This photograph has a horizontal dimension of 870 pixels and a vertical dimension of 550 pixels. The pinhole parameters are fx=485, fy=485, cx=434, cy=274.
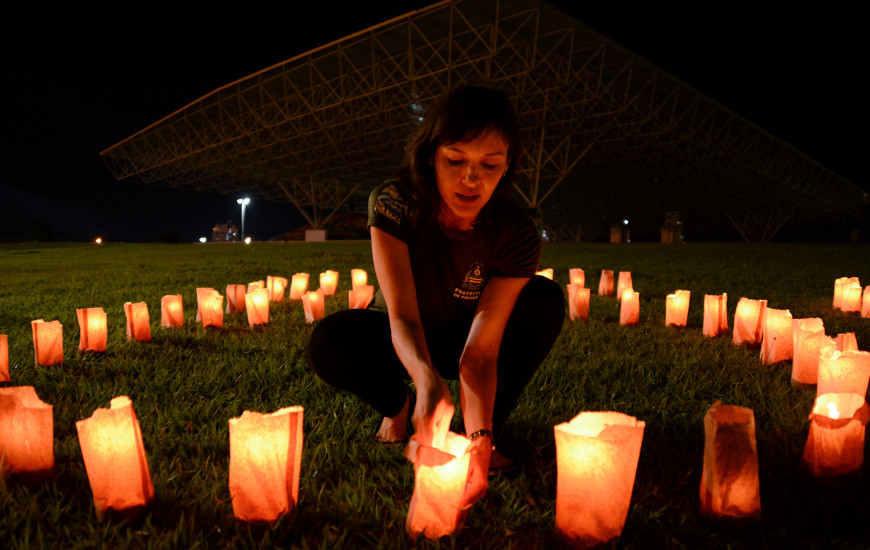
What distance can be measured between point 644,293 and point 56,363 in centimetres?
427

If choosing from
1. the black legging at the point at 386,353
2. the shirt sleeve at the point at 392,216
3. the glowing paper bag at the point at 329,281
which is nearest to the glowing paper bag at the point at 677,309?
the black legging at the point at 386,353

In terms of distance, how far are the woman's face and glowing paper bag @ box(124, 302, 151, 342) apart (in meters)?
1.82

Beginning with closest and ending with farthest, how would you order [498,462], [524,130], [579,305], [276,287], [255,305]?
1. [498,462]
2. [255,305]
3. [579,305]
4. [276,287]
5. [524,130]

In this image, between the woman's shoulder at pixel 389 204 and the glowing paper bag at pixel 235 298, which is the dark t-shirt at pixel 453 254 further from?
the glowing paper bag at pixel 235 298

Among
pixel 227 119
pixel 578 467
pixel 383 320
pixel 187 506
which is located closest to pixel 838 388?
pixel 578 467

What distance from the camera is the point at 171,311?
9.14 feet

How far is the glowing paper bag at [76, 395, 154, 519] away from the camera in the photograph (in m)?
0.94

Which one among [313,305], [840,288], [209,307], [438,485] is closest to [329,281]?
[313,305]

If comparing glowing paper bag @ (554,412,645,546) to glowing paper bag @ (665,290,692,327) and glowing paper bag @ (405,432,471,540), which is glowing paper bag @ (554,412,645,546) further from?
glowing paper bag @ (665,290,692,327)

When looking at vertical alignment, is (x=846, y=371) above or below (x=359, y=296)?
below

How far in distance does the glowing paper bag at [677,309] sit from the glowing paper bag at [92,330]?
3.04 meters

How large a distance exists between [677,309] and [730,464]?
2.19m

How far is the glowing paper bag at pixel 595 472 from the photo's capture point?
86 centimetres

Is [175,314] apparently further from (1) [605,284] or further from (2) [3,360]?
(1) [605,284]
